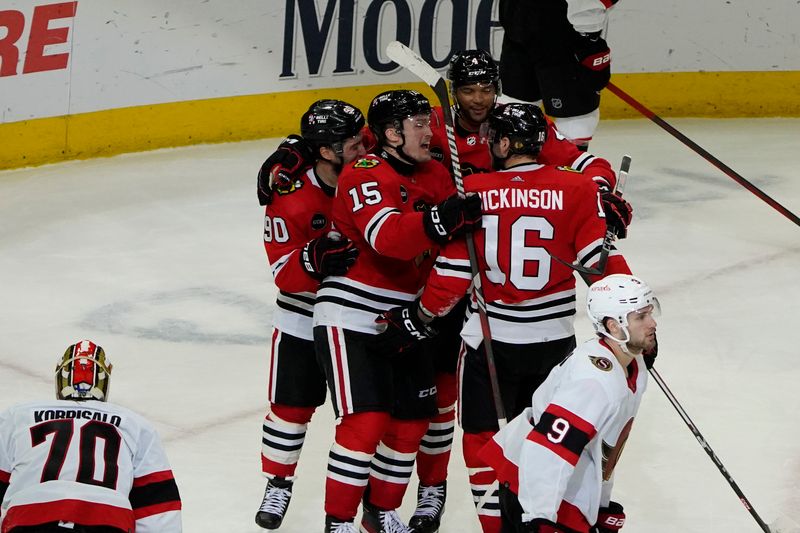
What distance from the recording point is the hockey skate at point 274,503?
12.2 feet

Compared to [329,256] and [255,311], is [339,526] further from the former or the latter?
[255,311]

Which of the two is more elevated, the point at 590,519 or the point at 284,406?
the point at 590,519

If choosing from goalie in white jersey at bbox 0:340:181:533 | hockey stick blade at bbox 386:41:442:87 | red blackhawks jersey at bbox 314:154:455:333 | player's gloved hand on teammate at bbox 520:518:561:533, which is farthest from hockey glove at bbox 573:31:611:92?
goalie in white jersey at bbox 0:340:181:533

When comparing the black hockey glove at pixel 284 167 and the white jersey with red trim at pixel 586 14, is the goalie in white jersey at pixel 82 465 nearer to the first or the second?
the black hockey glove at pixel 284 167

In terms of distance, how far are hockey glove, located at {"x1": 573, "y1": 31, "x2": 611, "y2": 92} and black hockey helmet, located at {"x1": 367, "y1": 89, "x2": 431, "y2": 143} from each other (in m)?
1.81

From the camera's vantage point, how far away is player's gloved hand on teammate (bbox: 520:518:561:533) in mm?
2652

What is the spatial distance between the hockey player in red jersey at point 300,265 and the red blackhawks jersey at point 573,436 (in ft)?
2.76

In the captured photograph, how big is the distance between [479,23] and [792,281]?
112 inches

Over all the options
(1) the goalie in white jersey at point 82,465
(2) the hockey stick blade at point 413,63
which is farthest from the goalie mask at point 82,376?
(2) the hockey stick blade at point 413,63

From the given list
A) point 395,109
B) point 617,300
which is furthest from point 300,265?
point 617,300

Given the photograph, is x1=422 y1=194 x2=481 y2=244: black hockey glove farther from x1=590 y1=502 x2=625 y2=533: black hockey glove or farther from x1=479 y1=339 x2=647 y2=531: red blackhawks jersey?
x1=590 y1=502 x2=625 y2=533: black hockey glove

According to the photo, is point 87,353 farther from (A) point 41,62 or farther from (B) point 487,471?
(A) point 41,62

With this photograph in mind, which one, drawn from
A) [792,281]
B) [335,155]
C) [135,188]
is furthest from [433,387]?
[135,188]

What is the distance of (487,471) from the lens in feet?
11.2
